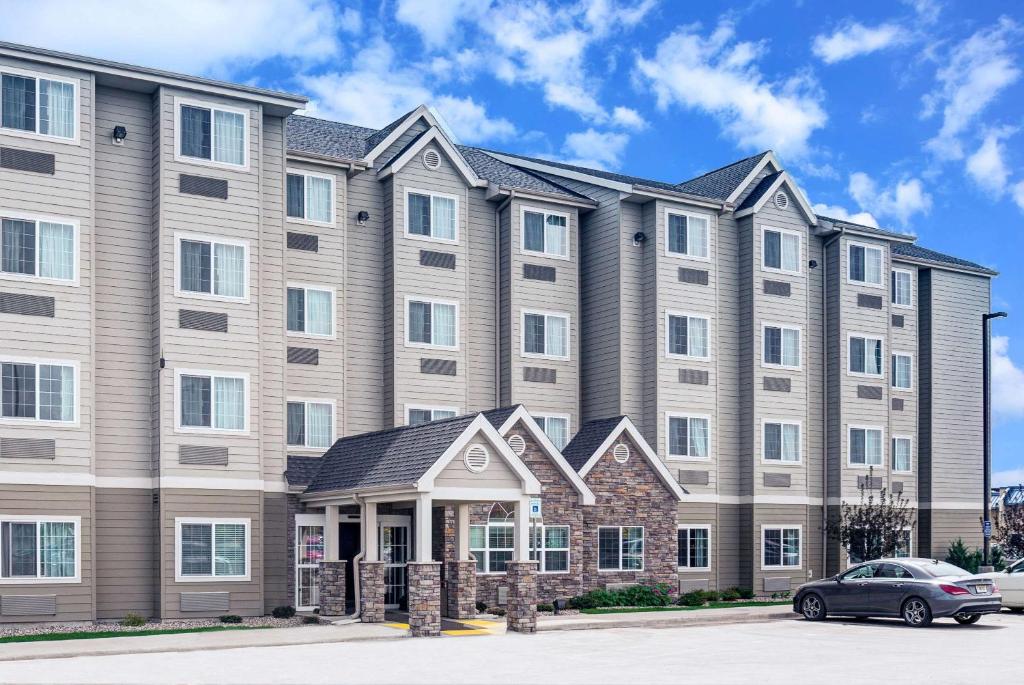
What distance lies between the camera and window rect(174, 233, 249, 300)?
28703 mm

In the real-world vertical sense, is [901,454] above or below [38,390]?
below

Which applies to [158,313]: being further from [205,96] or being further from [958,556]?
[958,556]

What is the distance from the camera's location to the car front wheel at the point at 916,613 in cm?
2669

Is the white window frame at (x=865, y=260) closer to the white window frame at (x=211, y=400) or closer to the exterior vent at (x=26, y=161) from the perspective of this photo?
the white window frame at (x=211, y=400)

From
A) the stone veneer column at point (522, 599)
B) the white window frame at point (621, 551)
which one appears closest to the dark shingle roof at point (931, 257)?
the white window frame at point (621, 551)

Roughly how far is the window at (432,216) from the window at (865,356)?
14.7 metres

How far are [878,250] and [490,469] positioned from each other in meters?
21.0

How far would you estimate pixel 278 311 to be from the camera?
30297 mm

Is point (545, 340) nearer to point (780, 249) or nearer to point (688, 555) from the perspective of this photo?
point (688, 555)

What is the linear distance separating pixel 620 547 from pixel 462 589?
734cm

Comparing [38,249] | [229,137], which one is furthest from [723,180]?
[38,249]

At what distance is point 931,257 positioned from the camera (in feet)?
147

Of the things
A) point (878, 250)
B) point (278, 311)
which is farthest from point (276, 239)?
point (878, 250)

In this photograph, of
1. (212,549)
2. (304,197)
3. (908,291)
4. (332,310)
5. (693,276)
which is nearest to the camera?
(212,549)
